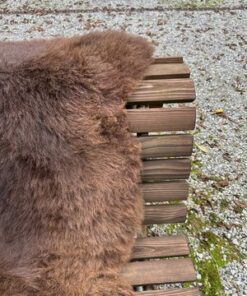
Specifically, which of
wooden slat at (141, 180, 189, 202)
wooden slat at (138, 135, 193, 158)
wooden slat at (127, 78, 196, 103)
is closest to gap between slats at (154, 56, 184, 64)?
wooden slat at (127, 78, 196, 103)

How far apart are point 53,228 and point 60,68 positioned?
1.82 ft

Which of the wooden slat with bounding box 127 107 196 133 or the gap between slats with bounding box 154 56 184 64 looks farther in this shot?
the gap between slats with bounding box 154 56 184 64

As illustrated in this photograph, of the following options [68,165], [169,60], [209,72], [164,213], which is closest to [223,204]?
[164,213]

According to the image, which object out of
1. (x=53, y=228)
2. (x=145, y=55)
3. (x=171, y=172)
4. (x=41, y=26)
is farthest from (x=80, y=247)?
(x=41, y=26)

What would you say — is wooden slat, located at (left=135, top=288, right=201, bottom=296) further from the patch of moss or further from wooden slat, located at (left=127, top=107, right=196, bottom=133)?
the patch of moss

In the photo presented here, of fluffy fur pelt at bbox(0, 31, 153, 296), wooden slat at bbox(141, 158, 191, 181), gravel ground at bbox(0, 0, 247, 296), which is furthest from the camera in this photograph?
gravel ground at bbox(0, 0, 247, 296)

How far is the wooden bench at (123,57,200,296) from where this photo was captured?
49.6 inches

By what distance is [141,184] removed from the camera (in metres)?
1.37

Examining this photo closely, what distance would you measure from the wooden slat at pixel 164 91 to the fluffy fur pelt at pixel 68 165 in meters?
0.05

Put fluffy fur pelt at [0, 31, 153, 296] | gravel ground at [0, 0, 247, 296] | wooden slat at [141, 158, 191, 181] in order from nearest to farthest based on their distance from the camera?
fluffy fur pelt at [0, 31, 153, 296], wooden slat at [141, 158, 191, 181], gravel ground at [0, 0, 247, 296]

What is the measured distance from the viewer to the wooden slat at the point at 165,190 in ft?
4.55

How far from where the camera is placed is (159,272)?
132cm

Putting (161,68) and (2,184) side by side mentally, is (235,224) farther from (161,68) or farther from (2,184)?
(2,184)

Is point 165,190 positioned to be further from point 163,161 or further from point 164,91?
point 164,91
